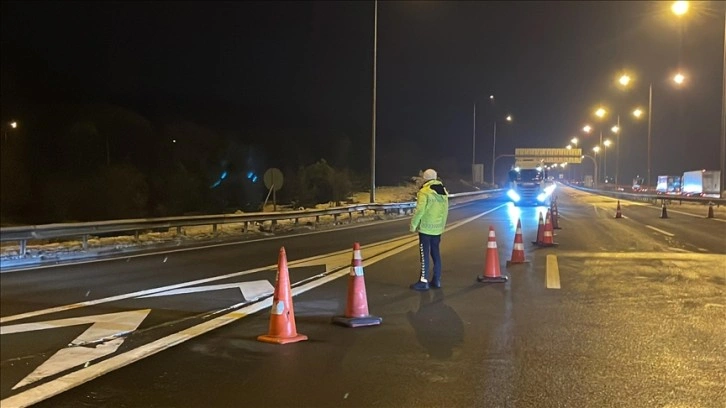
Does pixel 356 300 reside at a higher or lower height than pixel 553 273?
higher

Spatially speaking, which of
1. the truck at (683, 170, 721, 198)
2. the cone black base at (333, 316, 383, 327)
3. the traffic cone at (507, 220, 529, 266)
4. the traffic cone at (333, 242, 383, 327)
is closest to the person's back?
the traffic cone at (333, 242, 383, 327)

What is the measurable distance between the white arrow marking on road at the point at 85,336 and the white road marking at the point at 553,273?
646cm

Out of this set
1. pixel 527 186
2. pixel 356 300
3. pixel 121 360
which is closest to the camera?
pixel 121 360

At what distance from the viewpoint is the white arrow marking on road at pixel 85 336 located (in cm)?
671

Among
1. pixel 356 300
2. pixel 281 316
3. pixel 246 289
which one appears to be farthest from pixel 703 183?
pixel 281 316

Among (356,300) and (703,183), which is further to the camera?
(703,183)

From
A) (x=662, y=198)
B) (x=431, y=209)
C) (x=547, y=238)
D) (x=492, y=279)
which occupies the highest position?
(x=431, y=209)

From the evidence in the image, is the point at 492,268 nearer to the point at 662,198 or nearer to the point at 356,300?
the point at 356,300

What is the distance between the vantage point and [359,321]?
336 inches

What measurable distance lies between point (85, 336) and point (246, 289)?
3692 millimetres

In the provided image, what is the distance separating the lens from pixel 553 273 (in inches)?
521

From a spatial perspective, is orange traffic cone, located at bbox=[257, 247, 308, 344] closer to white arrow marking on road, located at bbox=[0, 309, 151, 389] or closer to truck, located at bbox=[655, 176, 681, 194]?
white arrow marking on road, located at bbox=[0, 309, 151, 389]

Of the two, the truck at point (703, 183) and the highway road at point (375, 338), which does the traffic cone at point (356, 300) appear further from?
the truck at point (703, 183)

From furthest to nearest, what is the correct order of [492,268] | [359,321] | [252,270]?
[252,270]
[492,268]
[359,321]
